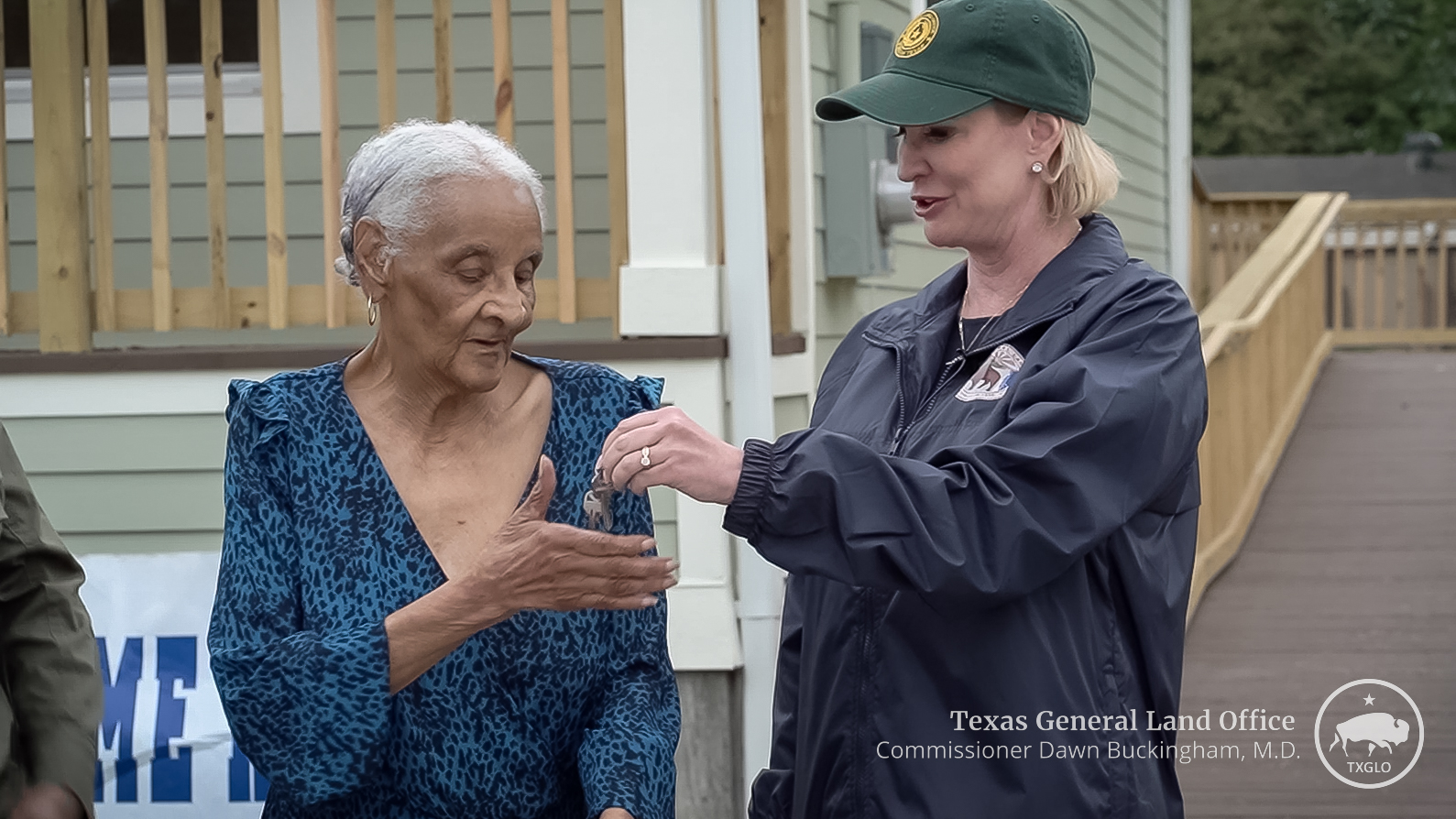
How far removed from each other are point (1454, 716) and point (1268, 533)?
277cm

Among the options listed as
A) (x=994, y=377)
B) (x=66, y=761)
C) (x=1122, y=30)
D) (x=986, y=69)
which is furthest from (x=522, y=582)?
(x=1122, y=30)

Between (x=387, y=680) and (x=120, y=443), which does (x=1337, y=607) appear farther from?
(x=387, y=680)

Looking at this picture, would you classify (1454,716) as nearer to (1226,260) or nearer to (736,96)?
(736,96)

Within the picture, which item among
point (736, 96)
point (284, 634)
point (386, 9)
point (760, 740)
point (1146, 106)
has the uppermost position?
point (1146, 106)

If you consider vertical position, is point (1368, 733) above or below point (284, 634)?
below

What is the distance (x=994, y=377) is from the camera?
209 centimetres

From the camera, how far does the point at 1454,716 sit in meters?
5.82

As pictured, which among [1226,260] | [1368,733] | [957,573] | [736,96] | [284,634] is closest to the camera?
[957,573]

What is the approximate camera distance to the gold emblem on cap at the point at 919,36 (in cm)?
218

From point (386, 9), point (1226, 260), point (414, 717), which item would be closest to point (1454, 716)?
point (386, 9)

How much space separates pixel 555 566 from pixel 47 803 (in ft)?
2.74

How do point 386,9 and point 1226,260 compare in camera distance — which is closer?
point 386,9

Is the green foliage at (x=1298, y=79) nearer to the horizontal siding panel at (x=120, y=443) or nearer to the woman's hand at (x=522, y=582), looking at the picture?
the horizontal siding panel at (x=120, y=443)
